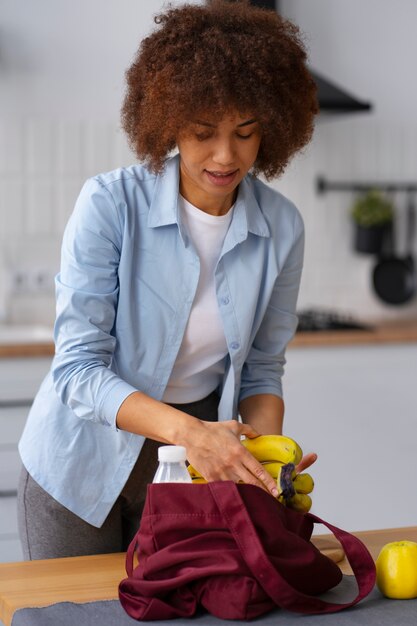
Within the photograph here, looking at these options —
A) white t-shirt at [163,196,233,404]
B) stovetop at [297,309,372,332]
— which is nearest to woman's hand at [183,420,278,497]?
white t-shirt at [163,196,233,404]

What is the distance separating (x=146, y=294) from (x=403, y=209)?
2.47m

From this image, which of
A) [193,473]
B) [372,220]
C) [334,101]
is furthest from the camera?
[372,220]

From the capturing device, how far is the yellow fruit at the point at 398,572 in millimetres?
1218

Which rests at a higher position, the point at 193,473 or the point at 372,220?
the point at 372,220

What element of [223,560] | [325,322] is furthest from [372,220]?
[223,560]

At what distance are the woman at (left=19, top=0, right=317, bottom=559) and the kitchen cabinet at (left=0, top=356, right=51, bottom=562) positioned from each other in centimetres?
127

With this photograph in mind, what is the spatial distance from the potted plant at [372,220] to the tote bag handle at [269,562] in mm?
2600

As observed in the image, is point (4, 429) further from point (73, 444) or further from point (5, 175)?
point (73, 444)

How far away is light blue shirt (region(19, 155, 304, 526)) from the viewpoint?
1.50m

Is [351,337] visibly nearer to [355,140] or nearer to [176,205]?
[355,140]

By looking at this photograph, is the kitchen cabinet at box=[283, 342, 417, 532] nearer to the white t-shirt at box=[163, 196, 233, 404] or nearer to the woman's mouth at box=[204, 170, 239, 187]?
the white t-shirt at box=[163, 196, 233, 404]

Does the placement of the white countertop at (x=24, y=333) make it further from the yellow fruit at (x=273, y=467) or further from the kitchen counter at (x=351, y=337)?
the yellow fruit at (x=273, y=467)

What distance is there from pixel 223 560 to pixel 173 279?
0.55 metres

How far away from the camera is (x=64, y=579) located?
4.26 ft
